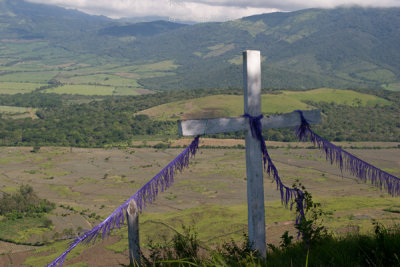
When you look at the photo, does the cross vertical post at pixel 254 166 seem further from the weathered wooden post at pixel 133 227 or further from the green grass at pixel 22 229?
the green grass at pixel 22 229

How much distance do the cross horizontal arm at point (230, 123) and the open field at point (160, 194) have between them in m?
12.8

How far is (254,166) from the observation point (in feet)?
16.4

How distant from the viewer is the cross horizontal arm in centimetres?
471

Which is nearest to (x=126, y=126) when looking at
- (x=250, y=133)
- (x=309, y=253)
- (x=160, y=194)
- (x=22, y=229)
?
(x=160, y=194)

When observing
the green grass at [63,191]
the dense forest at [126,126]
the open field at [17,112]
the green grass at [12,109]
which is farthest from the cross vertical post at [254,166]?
the green grass at [12,109]

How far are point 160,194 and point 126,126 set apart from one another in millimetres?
66052

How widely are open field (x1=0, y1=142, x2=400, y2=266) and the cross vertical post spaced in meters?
12.5

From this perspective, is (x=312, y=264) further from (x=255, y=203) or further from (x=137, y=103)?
(x=137, y=103)

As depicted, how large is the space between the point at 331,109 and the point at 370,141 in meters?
25.6

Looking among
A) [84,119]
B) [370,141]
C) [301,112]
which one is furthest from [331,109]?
[301,112]

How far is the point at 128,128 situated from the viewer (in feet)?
395

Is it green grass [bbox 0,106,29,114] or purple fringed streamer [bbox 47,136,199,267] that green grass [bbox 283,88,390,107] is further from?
purple fringed streamer [bbox 47,136,199,267]

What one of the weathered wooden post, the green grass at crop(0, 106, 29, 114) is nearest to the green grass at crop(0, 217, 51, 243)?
the weathered wooden post

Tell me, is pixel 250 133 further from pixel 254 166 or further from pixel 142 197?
pixel 142 197
